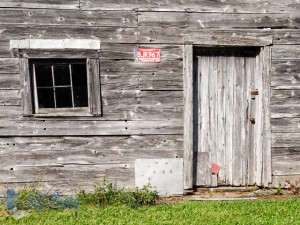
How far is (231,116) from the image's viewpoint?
6527mm

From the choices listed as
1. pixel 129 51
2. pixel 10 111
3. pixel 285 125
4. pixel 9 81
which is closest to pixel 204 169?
pixel 285 125

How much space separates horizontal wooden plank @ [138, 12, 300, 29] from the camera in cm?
611

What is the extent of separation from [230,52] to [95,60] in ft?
7.53

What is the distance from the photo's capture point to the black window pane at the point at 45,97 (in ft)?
19.9

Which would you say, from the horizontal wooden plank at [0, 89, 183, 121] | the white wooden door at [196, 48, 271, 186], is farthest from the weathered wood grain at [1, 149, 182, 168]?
the white wooden door at [196, 48, 271, 186]

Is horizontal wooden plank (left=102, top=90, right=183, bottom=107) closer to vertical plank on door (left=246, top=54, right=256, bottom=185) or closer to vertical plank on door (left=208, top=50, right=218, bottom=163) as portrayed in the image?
vertical plank on door (left=208, top=50, right=218, bottom=163)

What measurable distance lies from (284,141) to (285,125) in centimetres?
28

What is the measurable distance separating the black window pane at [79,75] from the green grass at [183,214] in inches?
77.5

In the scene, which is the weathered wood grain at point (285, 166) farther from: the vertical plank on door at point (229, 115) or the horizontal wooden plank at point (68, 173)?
the horizontal wooden plank at point (68, 173)

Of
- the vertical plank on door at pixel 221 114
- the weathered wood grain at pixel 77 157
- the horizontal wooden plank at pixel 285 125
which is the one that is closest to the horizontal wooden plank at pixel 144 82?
the vertical plank on door at pixel 221 114

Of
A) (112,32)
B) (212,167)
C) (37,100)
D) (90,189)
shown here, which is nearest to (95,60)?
(112,32)

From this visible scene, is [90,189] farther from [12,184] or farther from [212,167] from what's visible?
[212,167]

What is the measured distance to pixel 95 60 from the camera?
6.01 meters

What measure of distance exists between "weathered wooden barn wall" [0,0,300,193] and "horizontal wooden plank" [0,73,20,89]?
1cm
